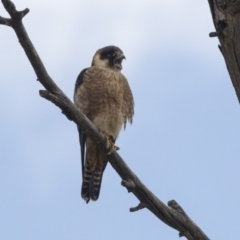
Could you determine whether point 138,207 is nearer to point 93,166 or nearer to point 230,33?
point 230,33

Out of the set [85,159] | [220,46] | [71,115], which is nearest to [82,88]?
[85,159]

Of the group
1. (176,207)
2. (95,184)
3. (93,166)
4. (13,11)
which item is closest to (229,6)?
(13,11)

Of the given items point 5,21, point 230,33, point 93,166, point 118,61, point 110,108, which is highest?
point 118,61

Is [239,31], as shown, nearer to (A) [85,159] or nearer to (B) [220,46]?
(B) [220,46]

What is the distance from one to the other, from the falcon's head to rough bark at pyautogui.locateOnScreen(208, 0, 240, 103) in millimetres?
3600

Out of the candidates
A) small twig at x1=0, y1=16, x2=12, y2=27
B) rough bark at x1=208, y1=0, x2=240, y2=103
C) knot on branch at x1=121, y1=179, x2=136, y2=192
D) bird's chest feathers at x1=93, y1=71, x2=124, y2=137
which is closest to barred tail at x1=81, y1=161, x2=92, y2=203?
bird's chest feathers at x1=93, y1=71, x2=124, y2=137

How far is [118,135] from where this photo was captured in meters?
5.67

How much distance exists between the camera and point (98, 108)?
5.46 m

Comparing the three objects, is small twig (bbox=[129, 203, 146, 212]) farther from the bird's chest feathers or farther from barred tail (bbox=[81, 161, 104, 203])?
the bird's chest feathers

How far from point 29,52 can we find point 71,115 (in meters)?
0.52

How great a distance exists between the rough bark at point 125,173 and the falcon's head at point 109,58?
257 centimetres

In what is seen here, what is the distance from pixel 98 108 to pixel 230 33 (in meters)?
3.13

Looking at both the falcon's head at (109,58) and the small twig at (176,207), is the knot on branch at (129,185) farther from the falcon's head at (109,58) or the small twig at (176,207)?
the falcon's head at (109,58)

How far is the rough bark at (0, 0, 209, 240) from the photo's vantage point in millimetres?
2877
